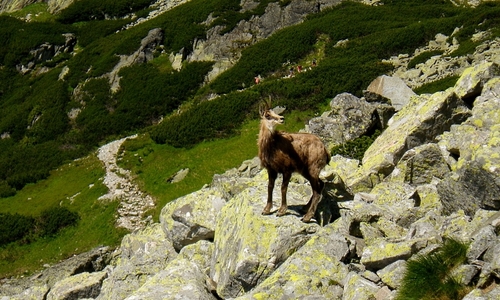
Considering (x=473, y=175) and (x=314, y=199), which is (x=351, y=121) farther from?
(x=473, y=175)

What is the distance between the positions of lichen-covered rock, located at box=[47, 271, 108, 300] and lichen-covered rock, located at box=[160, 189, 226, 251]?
3.20 meters

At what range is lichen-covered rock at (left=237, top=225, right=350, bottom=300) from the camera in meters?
11.9

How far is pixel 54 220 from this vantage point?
117ft

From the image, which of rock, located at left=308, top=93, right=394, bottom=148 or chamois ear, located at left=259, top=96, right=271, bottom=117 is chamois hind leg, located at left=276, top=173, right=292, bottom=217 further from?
rock, located at left=308, top=93, right=394, bottom=148

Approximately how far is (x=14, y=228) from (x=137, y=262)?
69.1ft

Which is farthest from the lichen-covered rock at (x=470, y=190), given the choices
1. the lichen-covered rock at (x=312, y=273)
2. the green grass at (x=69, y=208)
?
the green grass at (x=69, y=208)

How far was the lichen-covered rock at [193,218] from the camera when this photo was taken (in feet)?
60.5

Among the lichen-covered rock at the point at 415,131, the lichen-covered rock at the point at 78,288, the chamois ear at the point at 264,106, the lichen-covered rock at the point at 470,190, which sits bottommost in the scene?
the lichen-covered rock at the point at 78,288

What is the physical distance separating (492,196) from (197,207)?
9.93 meters

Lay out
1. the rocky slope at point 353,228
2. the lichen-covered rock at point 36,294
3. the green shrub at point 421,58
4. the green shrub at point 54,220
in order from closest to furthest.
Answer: the rocky slope at point 353,228 → the lichen-covered rock at point 36,294 → the green shrub at point 54,220 → the green shrub at point 421,58

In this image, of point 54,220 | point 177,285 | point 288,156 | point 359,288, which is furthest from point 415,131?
point 54,220

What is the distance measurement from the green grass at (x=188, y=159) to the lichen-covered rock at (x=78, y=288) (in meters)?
12.2

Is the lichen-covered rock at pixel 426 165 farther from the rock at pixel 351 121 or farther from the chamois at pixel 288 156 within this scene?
the rock at pixel 351 121

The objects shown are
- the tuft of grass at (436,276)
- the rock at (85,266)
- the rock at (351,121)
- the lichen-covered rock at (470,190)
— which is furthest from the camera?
the rock at (351,121)
